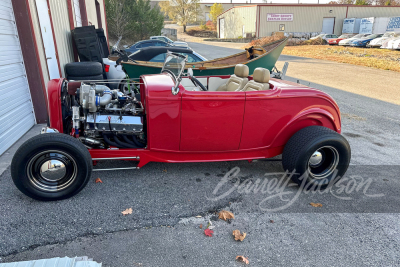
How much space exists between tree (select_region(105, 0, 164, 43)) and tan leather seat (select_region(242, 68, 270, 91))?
22.1 metres

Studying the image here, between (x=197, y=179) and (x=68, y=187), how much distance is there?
5.08ft

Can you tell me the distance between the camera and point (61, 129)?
11.6 ft

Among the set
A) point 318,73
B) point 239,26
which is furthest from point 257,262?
point 239,26

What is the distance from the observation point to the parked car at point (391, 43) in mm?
23344

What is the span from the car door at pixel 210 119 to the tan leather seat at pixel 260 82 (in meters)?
0.43

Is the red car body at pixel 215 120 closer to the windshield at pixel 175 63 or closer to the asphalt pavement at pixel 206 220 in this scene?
the windshield at pixel 175 63

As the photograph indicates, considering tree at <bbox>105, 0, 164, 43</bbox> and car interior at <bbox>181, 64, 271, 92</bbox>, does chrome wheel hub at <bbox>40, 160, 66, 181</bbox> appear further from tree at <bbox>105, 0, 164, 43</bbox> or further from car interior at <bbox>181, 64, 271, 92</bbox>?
tree at <bbox>105, 0, 164, 43</bbox>

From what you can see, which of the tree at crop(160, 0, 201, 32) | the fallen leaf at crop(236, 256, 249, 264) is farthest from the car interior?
the tree at crop(160, 0, 201, 32)

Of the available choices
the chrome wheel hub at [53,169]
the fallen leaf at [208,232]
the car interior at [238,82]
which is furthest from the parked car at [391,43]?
the chrome wheel hub at [53,169]

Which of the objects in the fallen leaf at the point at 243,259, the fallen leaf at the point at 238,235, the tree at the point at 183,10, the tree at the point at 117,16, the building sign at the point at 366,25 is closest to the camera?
the fallen leaf at the point at 243,259

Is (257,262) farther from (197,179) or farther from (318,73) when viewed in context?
(318,73)

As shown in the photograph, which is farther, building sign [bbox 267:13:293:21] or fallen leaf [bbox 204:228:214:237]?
building sign [bbox 267:13:293:21]

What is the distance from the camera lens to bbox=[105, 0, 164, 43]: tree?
23.2 m

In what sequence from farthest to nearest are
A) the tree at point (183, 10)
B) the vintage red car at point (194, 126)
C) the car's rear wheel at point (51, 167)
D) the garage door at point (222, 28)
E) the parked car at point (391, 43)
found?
the tree at point (183, 10) → the garage door at point (222, 28) → the parked car at point (391, 43) → the vintage red car at point (194, 126) → the car's rear wheel at point (51, 167)
